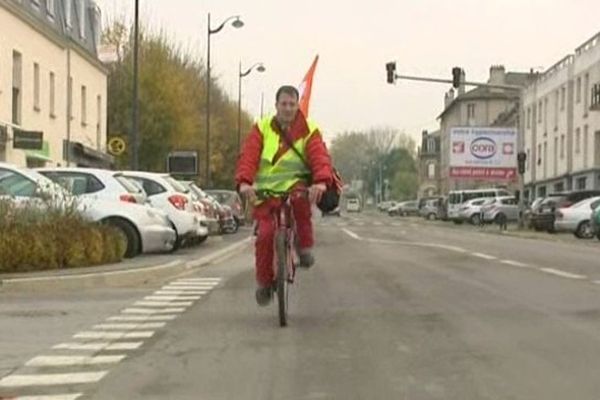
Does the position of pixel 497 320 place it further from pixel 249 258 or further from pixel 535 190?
pixel 535 190

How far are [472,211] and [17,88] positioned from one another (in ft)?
120

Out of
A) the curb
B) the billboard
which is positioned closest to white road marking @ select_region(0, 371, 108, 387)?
the curb

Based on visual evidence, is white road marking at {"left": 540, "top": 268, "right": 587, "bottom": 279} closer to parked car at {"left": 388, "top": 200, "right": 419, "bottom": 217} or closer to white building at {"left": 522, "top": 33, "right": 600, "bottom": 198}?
white building at {"left": 522, "top": 33, "right": 600, "bottom": 198}

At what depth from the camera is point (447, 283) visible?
15.1m

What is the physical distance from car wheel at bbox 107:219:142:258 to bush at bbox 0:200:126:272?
2.19m

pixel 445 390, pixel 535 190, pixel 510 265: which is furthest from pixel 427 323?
pixel 535 190

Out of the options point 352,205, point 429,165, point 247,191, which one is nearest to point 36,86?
point 247,191

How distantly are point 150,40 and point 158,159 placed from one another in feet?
22.9

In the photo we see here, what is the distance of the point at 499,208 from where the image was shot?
63.2m

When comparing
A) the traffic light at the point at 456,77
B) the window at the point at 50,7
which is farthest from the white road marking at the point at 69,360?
the traffic light at the point at 456,77

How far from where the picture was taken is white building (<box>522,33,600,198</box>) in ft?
210

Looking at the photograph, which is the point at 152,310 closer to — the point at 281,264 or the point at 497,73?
the point at 281,264

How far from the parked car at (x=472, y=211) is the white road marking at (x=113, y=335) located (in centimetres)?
5663

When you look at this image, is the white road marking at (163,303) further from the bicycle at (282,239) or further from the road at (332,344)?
the bicycle at (282,239)
